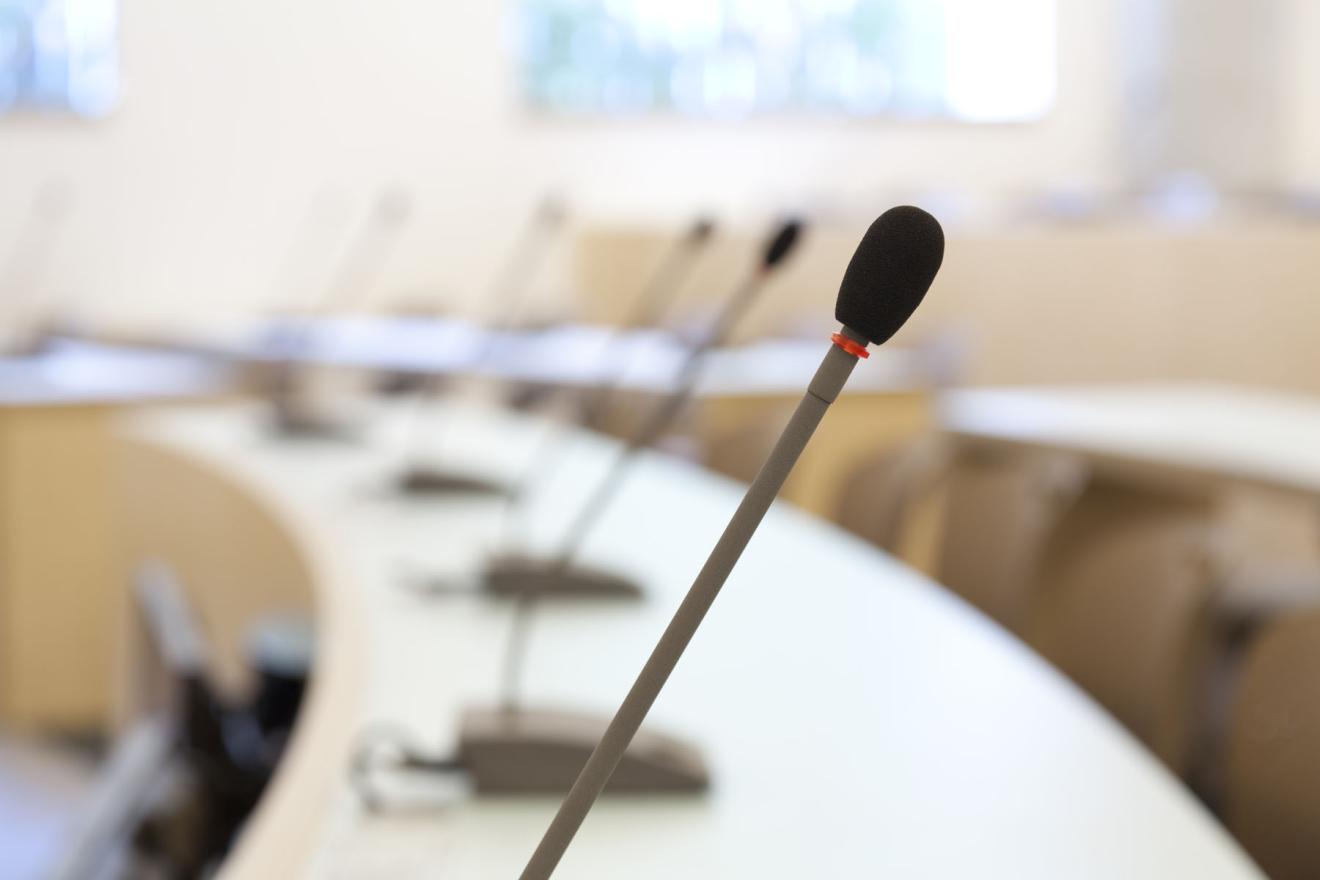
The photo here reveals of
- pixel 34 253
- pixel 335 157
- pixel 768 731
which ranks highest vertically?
pixel 335 157

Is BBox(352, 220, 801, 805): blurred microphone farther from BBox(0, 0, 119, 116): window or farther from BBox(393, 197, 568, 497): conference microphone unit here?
BBox(0, 0, 119, 116): window

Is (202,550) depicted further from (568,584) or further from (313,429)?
(568,584)

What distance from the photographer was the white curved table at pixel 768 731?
1.02 meters

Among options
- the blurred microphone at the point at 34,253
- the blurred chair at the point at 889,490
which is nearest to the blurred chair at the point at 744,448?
the blurred chair at the point at 889,490

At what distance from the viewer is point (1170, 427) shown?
3473 millimetres

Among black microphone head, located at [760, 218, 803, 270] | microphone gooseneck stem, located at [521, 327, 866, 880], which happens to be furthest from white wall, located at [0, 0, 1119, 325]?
microphone gooseneck stem, located at [521, 327, 866, 880]

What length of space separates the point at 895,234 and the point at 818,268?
729cm

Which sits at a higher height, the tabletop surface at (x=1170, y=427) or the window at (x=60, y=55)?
the window at (x=60, y=55)

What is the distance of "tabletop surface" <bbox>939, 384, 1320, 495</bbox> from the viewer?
112 inches

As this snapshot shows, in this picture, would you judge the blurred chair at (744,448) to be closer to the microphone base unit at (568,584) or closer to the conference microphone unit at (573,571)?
the conference microphone unit at (573,571)

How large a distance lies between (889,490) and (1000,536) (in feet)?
0.78

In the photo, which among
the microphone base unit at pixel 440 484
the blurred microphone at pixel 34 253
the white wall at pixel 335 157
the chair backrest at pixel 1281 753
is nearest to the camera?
the chair backrest at pixel 1281 753

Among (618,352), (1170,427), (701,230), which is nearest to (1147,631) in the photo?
(1170,427)

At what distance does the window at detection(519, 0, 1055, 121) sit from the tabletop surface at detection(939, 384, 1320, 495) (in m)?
5.96
